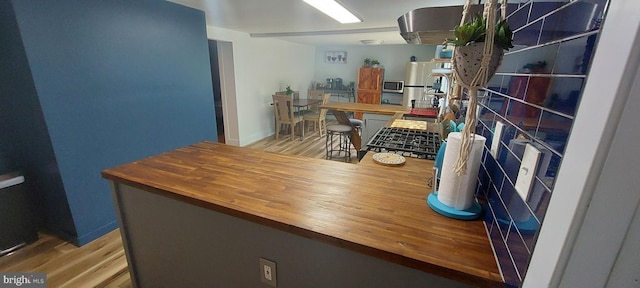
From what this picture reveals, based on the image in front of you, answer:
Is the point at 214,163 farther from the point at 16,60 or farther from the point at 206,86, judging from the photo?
the point at 206,86

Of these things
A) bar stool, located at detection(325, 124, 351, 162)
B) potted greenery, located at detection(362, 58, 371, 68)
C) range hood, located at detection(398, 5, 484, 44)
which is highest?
potted greenery, located at detection(362, 58, 371, 68)

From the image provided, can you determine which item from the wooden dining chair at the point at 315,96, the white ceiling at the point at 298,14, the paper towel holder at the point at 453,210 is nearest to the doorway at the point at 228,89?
the white ceiling at the point at 298,14

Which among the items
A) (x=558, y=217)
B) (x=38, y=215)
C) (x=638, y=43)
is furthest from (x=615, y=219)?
(x=38, y=215)

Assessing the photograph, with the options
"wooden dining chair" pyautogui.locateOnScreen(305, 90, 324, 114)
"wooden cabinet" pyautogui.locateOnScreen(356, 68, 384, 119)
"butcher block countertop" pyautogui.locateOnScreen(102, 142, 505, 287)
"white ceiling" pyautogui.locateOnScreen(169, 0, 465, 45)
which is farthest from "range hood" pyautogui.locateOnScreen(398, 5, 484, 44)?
"wooden cabinet" pyautogui.locateOnScreen(356, 68, 384, 119)

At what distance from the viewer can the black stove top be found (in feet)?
5.83

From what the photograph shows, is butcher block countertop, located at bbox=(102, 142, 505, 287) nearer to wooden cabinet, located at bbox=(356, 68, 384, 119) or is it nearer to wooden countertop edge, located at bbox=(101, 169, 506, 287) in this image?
wooden countertop edge, located at bbox=(101, 169, 506, 287)

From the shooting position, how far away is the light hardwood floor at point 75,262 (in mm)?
1795

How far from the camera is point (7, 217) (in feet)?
6.45

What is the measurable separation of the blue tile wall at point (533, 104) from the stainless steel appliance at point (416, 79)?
5.88 meters

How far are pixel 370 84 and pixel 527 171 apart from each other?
674 cm

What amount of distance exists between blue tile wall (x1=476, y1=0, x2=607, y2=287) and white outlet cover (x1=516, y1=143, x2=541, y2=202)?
11 mm

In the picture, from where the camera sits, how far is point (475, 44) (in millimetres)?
654

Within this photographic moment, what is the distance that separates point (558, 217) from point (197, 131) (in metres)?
3.32

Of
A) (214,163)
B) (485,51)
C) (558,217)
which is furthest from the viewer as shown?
(214,163)
